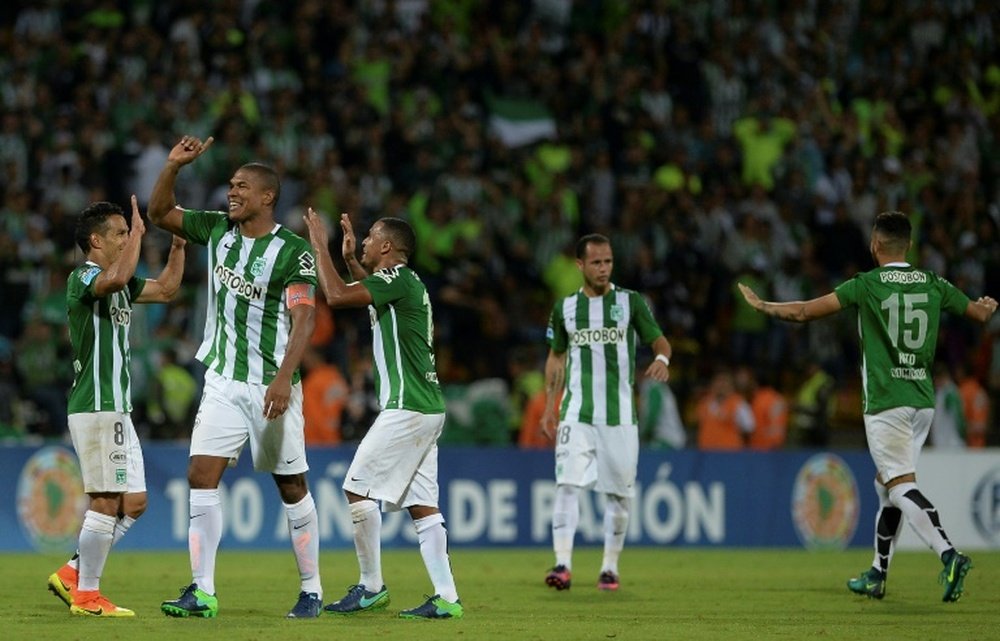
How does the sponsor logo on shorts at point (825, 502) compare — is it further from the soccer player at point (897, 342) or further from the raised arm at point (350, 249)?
the raised arm at point (350, 249)

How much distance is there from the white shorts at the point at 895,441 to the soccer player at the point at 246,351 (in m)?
3.96

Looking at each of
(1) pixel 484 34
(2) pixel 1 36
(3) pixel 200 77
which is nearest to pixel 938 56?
(1) pixel 484 34

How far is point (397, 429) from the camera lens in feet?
32.1

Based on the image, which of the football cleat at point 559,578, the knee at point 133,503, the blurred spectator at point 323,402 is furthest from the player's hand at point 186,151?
the blurred spectator at point 323,402

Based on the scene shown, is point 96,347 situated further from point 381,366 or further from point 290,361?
point 381,366

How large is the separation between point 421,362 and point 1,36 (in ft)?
42.9

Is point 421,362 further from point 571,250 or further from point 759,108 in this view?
point 759,108

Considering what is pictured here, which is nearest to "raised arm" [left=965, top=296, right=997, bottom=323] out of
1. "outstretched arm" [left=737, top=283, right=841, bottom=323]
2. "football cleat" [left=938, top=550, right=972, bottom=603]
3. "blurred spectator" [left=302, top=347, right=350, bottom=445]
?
"outstretched arm" [left=737, top=283, right=841, bottom=323]

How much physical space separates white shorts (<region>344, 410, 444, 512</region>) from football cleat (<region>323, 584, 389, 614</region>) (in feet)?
1.90

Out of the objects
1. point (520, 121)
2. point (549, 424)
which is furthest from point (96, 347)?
point (520, 121)

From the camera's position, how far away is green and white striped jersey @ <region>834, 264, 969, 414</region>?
1125 centimetres

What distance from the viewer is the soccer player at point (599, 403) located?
12664mm

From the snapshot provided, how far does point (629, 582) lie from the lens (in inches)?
522

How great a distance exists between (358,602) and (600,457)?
3260mm
